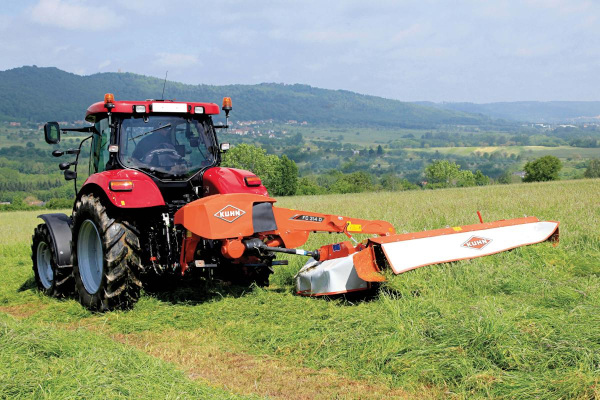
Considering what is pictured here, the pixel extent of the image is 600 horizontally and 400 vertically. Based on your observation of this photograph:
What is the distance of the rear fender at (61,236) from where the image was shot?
6.75 metres

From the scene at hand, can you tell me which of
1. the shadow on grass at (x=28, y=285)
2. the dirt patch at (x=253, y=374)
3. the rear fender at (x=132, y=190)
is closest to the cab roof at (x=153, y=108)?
the rear fender at (x=132, y=190)

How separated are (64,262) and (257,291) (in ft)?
7.54

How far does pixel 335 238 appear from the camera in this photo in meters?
9.48

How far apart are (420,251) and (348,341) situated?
1452mm

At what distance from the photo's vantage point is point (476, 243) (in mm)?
5949

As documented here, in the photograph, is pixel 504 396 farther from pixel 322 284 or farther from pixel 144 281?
pixel 144 281

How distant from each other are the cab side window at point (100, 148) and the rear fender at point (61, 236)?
0.76 m

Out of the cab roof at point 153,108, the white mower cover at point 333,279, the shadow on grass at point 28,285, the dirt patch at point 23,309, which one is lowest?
the shadow on grass at point 28,285

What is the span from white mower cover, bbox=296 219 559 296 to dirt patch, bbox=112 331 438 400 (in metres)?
1.34

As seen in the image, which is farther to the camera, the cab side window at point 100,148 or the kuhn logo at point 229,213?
the cab side window at point 100,148

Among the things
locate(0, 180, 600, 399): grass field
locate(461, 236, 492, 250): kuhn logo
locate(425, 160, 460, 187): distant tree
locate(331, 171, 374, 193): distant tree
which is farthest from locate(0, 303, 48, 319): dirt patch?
locate(425, 160, 460, 187): distant tree

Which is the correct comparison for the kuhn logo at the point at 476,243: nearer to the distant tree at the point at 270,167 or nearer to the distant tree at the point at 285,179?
the distant tree at the point at 270,167

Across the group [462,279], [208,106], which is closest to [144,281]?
[208,106]

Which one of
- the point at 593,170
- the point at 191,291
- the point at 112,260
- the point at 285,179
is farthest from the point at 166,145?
the point at 593,170
